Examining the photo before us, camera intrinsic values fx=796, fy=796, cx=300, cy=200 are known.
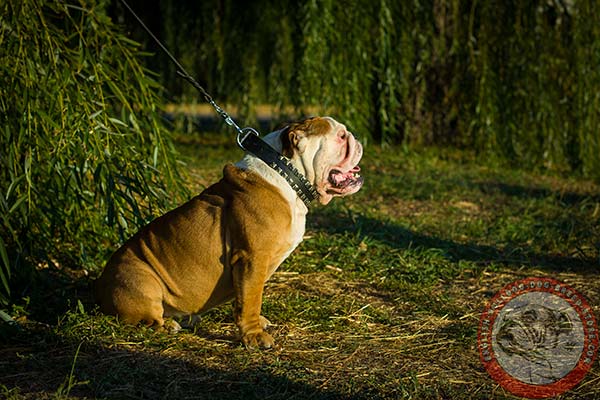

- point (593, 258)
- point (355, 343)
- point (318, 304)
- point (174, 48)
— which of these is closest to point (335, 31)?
point (174, 48)

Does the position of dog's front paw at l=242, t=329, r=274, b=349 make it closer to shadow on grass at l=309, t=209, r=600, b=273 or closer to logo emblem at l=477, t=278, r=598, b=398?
logo emblem at l=477, t=278, r=598, b=398

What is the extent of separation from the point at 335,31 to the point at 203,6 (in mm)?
1866

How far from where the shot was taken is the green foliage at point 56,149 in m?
3.68

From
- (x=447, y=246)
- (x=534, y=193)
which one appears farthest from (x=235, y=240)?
(x=534, y=193)

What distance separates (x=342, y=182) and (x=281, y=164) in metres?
0.27

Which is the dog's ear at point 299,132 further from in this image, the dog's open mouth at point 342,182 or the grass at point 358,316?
the grass at point 358,316

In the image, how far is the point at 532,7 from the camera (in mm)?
6898

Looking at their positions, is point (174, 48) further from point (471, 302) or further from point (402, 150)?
point (471, 302)

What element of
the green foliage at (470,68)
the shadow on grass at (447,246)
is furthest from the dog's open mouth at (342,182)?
the green foliage at (470,68)

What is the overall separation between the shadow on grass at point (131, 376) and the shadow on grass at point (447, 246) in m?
1.96

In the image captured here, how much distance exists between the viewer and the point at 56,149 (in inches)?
146

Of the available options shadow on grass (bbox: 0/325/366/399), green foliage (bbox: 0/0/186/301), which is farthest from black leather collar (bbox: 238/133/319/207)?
green foliage (bbox: 0/0/186/301)

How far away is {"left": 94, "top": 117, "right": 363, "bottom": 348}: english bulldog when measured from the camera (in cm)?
315

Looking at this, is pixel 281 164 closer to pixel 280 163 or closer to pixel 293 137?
pixel 280 163
